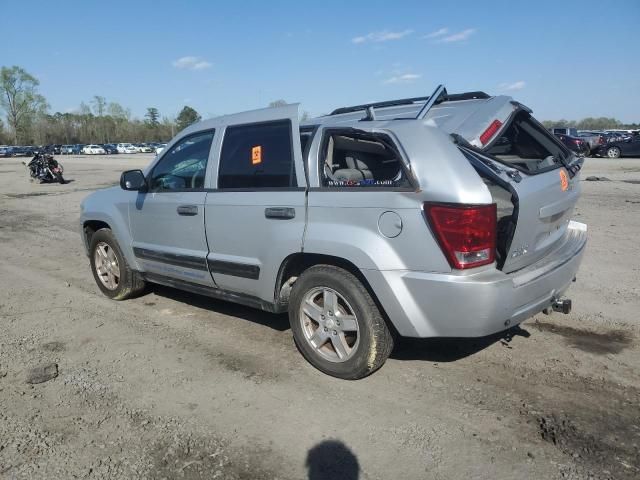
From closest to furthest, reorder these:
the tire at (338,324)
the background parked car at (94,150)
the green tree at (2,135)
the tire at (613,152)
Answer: the tire at (338,324) < the tire at (613,152) < the background parked car at (94,150) < the green tree at (2,135)

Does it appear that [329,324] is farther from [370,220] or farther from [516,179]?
[516,179]

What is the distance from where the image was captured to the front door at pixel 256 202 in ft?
12.2

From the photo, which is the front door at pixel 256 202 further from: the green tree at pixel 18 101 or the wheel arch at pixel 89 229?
the green tree at pixel 18 101

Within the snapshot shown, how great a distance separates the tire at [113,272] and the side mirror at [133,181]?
0.83 metres

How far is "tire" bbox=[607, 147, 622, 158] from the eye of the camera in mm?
26453

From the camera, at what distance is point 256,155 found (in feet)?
13.3

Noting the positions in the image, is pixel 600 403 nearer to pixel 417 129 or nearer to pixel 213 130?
pixel 417 129

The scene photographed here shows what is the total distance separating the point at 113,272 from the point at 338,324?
3140 millimetres

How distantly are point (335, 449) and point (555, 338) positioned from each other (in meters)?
2.31

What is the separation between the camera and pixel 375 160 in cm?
420

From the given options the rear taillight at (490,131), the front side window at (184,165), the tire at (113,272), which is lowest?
the tire at (113,272)

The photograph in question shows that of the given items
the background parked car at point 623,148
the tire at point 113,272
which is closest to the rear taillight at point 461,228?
the tire at point 113,272

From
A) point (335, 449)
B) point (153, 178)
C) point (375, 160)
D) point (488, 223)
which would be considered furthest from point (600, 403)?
point (153, 178)

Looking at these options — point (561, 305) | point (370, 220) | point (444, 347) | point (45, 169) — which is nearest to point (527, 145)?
point (561, 305)
